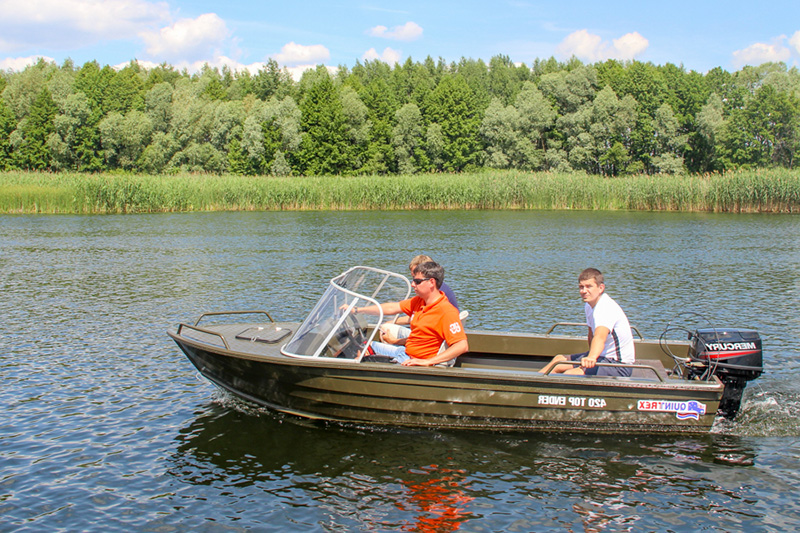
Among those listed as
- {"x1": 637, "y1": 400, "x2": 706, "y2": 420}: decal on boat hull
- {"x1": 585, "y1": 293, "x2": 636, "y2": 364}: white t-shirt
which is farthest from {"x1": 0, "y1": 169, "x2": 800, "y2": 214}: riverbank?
{"x1": 637, "y1": 400, "x2": 706, "y2": 420}: decal on boat hull

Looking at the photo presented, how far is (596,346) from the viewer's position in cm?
725

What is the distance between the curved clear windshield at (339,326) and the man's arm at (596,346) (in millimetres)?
2237

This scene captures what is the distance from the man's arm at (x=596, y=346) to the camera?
7195mm

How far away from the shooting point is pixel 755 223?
3234cm

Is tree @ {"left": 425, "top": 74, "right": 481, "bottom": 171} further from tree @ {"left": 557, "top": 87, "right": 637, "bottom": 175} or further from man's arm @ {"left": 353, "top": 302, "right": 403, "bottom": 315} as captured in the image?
man's arm @ {"left": 353, "top": 302, "right": 403, "bottom": 315}

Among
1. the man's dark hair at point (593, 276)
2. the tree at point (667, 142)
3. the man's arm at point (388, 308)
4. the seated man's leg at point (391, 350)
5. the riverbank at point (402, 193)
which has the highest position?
the tree at point (667, 142)

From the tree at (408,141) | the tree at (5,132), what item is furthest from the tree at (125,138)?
the tree at (408,141)

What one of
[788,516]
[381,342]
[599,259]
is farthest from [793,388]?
[599,259]

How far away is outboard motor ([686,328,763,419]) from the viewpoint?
24.5ft

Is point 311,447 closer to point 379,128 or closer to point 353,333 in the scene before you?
point 353,333

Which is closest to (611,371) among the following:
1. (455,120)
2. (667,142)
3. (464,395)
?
(464,395)

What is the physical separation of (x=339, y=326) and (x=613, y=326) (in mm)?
2934

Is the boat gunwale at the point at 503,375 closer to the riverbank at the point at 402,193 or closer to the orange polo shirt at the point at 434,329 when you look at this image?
the orange polo shirt at the point at 434,329

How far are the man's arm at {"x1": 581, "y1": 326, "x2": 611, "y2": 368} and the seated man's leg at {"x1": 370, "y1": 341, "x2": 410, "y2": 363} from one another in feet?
6.47
